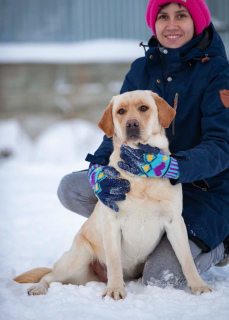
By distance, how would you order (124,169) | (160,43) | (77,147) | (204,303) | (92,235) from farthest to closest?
(77,147) < (160,43) < (92,235) < (124,169) < (204,303)

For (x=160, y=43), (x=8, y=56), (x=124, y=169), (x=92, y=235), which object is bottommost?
(x=92, y=235)

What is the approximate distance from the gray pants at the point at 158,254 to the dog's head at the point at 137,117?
2.06 ft

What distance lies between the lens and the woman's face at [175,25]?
2.57m

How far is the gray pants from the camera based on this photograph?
2211 mm

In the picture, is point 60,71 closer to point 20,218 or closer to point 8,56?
point 8,56

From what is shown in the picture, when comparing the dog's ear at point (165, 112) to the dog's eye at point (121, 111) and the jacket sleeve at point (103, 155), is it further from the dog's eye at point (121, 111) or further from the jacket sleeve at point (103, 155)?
the jacket sleeve at point (103, 155)

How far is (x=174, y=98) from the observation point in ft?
8.39

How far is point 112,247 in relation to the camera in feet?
7.01

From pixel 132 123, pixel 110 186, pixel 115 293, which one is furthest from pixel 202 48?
pixel 115 293

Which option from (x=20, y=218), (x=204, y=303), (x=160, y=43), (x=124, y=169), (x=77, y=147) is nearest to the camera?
(x=204, y=303)

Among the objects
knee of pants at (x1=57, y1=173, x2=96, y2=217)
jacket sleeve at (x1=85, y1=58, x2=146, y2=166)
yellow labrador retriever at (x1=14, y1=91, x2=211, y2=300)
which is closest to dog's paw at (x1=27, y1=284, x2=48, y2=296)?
yellow labrador retriever at (x1=14, y1=91, x2=211, y2=300)

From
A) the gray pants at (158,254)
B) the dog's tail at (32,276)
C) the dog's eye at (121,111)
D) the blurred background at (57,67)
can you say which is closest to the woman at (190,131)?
the gray pants at (158,254)

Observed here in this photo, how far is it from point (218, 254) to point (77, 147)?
5763mm

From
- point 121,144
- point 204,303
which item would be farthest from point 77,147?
point 204,303
